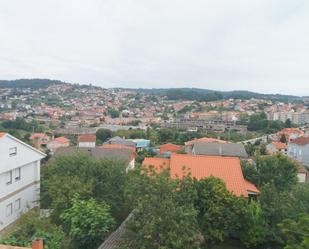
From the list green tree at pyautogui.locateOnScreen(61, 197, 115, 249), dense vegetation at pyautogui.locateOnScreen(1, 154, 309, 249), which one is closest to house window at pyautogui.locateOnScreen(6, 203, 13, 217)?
dense vegetation at pyautogui.locateOnScreen(1, 154, 309, 249)

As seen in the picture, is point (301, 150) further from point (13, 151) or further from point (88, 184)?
point (13, 151)

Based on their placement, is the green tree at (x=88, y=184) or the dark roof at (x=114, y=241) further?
the green tree at (x=88, y=184)

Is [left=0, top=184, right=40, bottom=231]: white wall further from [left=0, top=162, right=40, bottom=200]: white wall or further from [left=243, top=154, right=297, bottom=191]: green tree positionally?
[left=243, top=154, right=297, bottom=191]: green tree

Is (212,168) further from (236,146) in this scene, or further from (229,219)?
(236,146)

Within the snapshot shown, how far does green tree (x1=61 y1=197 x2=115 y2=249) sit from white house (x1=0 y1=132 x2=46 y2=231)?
23.3 ft

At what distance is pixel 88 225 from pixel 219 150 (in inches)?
1350

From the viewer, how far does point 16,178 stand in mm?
21422

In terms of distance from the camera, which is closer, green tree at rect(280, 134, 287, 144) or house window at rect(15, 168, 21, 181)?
house window at rect(15, 168, 21, 181)

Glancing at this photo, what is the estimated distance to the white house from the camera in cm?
1963

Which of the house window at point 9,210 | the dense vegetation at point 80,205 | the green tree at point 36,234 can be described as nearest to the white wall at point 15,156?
the dense vegetation at point 80,205

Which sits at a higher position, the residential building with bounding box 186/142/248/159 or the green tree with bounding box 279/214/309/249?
the green tree with bounding box 279/214/309/249

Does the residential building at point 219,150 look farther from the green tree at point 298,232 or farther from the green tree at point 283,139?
the green tree at point 298,232

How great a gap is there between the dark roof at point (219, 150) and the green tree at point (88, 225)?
3154cm

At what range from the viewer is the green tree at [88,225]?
1421 cm
